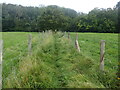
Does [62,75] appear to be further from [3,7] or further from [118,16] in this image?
[3,7]

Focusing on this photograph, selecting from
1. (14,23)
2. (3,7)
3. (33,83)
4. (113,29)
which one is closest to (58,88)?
(33,83)

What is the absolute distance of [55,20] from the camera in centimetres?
4219

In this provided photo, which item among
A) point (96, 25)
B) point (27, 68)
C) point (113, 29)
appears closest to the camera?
point (27, 68)

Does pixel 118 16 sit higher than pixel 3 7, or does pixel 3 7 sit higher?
pixel 3 7

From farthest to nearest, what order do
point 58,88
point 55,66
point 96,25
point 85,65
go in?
point 96,25
point 55,66
point 85,65
point 58,88

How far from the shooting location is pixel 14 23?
61312 mm

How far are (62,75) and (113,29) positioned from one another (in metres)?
48.0

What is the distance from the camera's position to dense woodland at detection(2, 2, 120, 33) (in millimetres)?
43562

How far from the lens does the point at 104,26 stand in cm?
5022

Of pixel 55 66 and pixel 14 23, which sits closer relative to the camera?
pixel 55 66

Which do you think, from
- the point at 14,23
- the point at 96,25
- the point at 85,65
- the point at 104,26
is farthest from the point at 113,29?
the point at 85,65

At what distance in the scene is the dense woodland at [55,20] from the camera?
4356cm

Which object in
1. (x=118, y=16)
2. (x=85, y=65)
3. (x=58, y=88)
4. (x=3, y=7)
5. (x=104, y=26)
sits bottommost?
(x=58, y=88)

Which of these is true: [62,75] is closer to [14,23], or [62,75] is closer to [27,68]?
[27,68]
